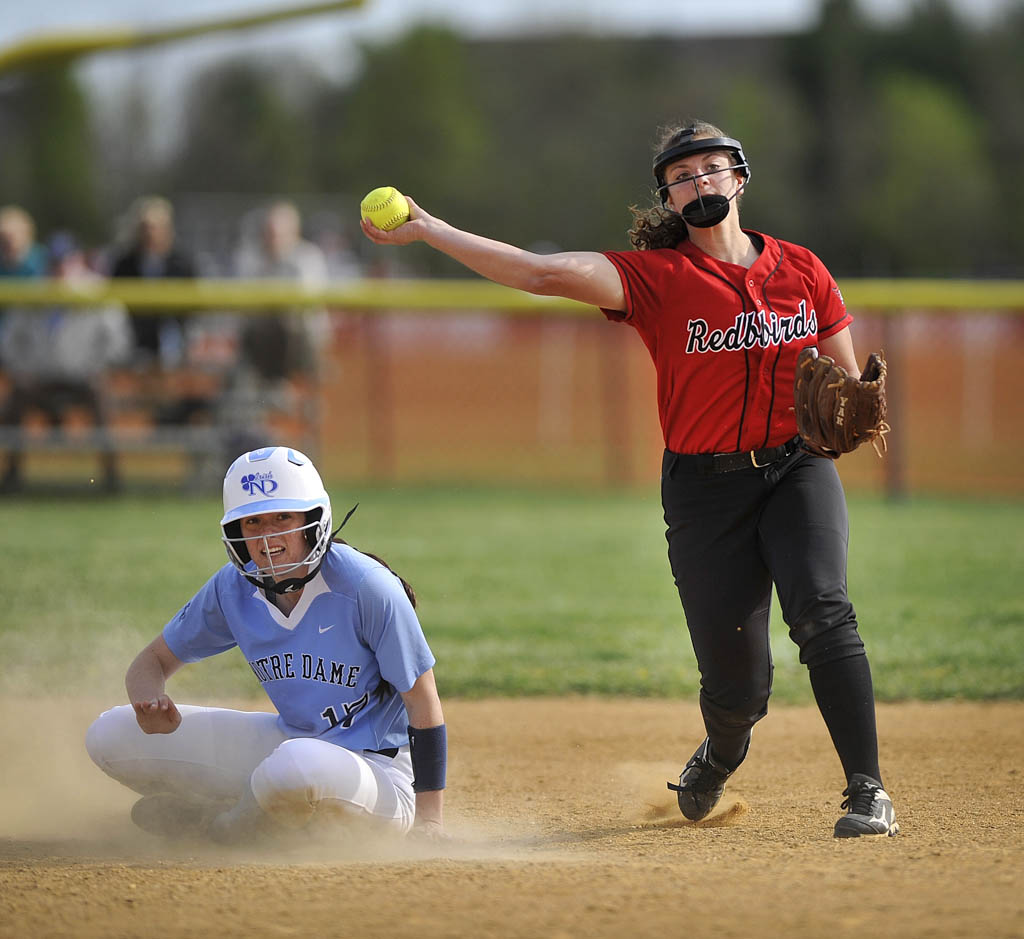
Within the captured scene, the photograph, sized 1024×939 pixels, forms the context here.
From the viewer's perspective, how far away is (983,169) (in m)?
44.4

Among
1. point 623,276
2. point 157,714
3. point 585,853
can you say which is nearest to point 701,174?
point 623,276

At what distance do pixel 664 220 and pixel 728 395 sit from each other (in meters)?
0.60

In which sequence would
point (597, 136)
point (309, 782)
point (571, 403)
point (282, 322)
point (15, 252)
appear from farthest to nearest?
point (597, 136)
point (571, 403)
point (15, 252)
point (282, 322)
point (309, 782)

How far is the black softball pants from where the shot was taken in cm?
371

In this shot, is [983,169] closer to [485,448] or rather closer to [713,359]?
[485,448]

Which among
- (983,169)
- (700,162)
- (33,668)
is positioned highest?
(983,169)

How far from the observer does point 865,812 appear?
3.71 metres

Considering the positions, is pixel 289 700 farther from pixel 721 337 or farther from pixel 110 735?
pixel 721 337

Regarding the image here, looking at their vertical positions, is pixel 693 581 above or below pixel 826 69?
below

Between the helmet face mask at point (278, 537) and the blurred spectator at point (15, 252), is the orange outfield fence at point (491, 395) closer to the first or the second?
the blurred spectator at point (15, 252)

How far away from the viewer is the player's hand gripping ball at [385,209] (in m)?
3.84

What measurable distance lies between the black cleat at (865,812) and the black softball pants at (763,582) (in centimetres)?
4

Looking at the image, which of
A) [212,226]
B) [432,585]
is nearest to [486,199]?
[212,226]

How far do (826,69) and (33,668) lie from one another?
156ft
